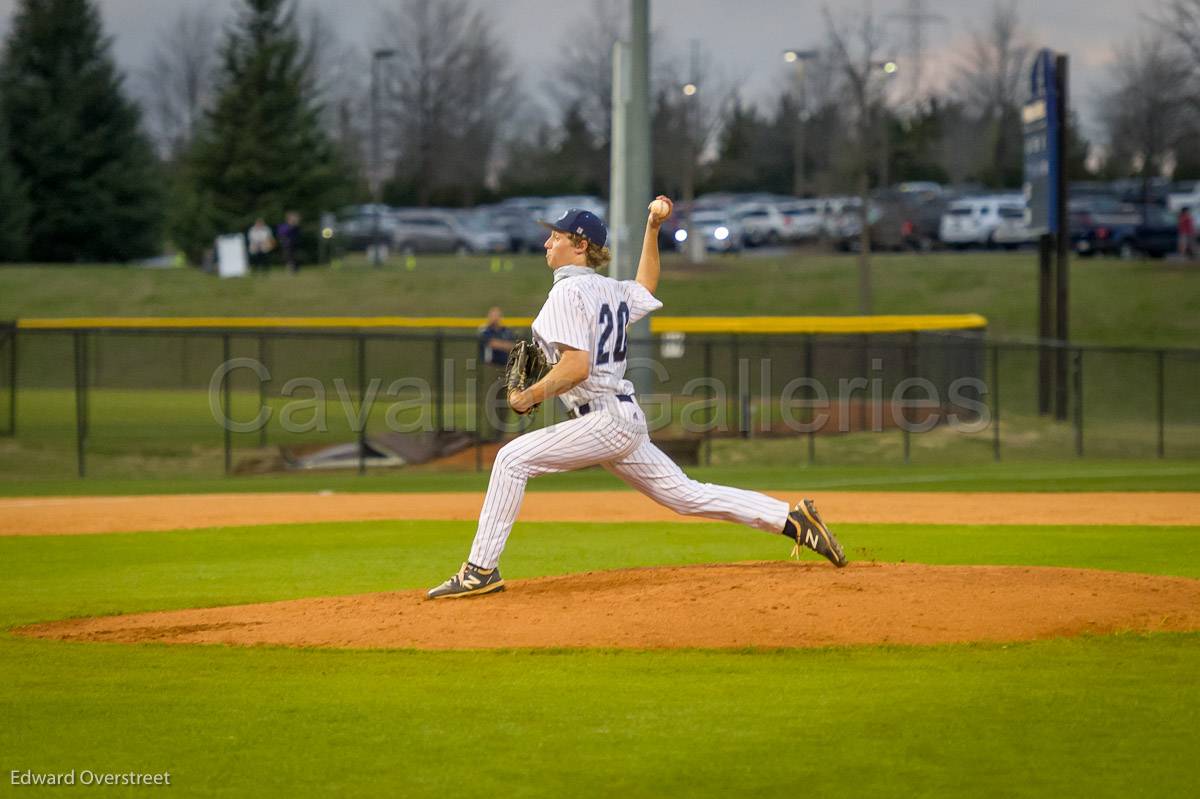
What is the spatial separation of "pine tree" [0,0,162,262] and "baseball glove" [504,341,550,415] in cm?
5183

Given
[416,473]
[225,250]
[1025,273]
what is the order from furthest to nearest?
[225,250] < [1025,273] < [416,473]

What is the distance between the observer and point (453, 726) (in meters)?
5.55

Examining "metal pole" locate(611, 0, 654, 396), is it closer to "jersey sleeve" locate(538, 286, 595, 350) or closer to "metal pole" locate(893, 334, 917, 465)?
"metal pole" locate(893, 334, 917, 465)

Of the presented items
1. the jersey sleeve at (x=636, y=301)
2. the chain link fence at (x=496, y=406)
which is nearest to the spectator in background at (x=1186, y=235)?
the chain link fence at (x=496, y=406)

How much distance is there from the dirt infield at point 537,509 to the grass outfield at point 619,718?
632cm

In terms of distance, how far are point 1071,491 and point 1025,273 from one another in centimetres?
2793

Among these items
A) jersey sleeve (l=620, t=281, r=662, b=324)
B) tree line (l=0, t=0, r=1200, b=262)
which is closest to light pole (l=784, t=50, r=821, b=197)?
tree line (l=0, t=0, r=1200, b=262)

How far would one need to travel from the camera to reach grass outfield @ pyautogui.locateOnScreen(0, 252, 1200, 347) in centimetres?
4044

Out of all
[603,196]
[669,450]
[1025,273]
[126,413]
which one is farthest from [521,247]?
[669,450]

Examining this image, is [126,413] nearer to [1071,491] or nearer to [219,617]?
[1071,491]

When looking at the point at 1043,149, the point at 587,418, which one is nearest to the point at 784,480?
the point at 1043,149

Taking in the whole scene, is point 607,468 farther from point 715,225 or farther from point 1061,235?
point 715,225

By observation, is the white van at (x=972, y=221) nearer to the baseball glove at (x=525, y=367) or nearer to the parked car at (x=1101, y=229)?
the parked car at (x=1101, y=229)

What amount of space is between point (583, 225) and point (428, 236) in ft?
165
